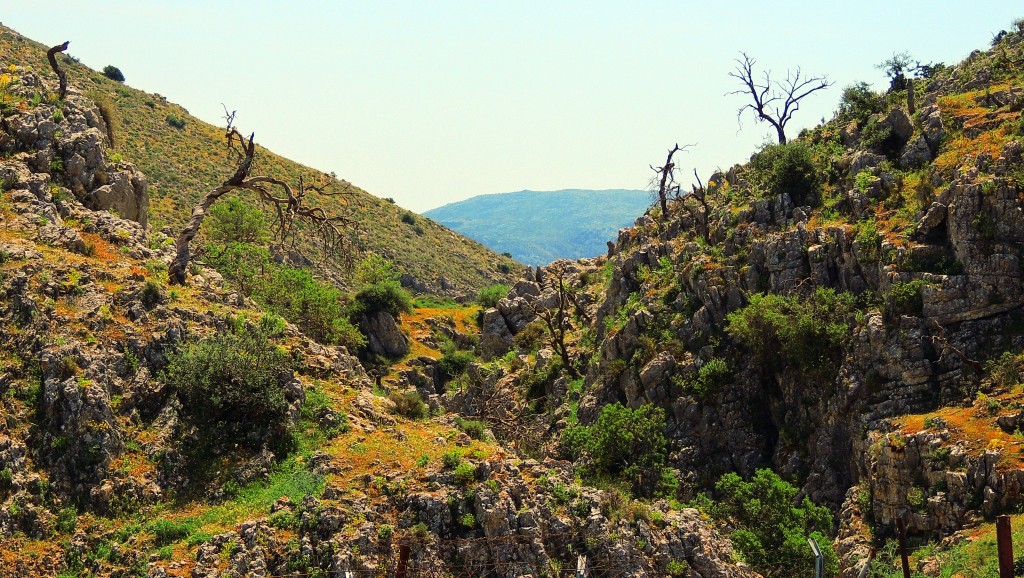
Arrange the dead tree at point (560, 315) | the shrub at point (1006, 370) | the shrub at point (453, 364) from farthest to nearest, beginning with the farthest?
the shrub at point (453, 364)
the dead tree at point (560, 315)
the shrub at point (1006, 370)

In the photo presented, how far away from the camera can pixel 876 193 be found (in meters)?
39.1

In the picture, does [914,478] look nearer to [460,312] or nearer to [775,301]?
[775,301]

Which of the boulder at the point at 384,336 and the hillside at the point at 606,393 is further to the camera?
the boulder at the point at 384,336

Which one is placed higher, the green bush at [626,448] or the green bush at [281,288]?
the green bush at [281,288]

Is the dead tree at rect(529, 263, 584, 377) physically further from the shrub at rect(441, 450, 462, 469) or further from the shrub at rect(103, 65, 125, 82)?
the shrub at rect(103, 65, 125, 82)

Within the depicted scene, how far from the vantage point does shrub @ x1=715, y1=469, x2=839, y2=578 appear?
27.9 metres

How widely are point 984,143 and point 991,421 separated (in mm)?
13191

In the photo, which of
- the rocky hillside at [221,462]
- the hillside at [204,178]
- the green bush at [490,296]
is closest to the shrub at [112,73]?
the hillside at [204,178]

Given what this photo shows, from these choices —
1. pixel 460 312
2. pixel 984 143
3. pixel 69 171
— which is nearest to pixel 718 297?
pixel 984 143

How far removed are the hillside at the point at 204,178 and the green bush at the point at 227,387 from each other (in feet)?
173

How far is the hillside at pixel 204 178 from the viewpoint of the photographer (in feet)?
270

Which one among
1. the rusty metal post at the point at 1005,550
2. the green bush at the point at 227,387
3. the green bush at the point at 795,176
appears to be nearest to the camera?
the rusty metal post at the point at 1005,550

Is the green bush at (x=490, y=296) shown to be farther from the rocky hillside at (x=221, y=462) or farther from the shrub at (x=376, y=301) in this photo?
the rocky hillside at (x=221, y=462)

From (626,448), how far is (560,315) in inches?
576
